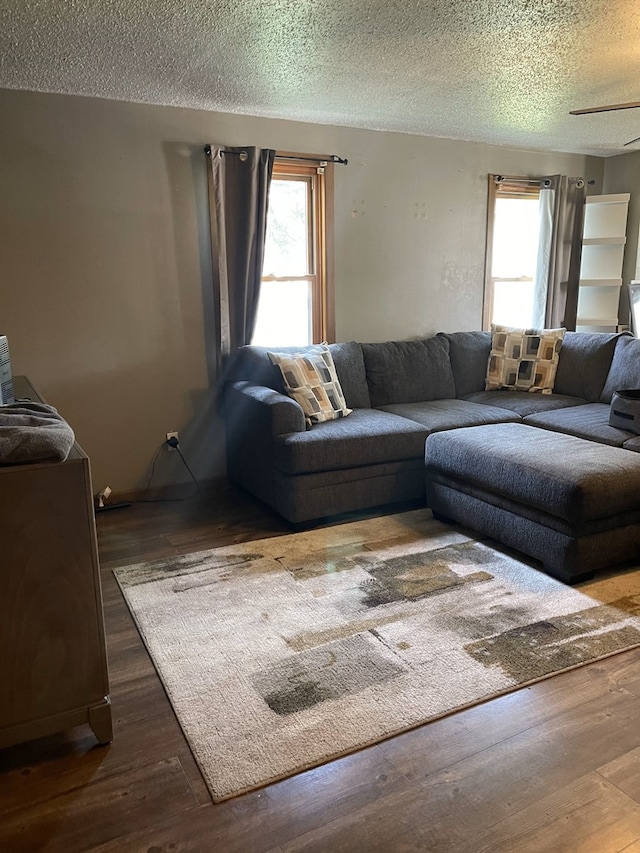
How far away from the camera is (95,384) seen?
3549mm

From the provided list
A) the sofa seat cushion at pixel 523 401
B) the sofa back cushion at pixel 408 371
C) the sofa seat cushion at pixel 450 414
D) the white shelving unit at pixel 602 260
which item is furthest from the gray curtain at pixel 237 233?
the white shelving unit at pixel 602 260

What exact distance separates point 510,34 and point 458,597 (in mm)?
2289

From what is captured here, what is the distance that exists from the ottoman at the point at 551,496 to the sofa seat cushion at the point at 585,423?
0.17 meters

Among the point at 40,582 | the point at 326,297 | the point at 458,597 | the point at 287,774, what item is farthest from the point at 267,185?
the point at 287,774

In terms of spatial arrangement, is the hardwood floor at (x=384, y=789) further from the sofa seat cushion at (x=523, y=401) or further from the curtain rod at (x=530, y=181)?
the curtain rod at (x=530, y=181)

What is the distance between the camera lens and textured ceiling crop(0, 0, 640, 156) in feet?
7.44

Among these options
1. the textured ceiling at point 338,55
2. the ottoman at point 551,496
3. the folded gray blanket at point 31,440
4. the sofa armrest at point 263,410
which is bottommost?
the ottoman at point 551,496

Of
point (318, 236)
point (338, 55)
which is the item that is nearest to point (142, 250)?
point (318, 236)

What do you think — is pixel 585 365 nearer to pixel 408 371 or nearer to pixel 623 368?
pixel 623 368

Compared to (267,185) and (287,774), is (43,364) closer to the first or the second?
(267,185)

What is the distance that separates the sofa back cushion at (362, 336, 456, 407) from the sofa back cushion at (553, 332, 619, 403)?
2.47 feet

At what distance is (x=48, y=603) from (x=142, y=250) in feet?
8.02

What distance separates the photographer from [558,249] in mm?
4895

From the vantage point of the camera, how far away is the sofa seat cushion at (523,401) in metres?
3.89
